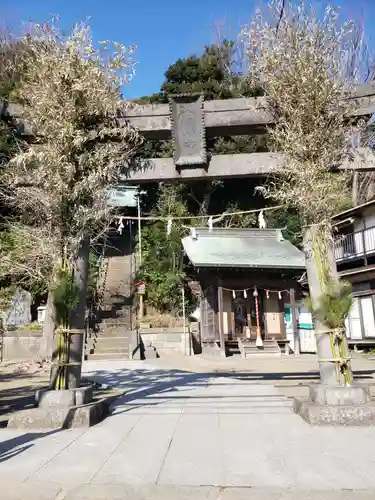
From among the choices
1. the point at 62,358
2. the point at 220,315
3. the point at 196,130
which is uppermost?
the point at 196,130

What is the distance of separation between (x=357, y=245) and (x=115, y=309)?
13788mm

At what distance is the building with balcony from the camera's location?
63.2 feet

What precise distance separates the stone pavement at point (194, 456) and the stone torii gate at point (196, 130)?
157 inches

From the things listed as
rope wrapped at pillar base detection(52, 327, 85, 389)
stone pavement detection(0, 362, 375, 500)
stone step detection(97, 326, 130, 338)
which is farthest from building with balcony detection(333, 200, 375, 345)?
rope wrapped at pillar base detection(52, 327, 85, 389)

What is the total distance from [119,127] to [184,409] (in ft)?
16.0

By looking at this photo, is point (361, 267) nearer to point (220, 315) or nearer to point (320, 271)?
point (220, 315)

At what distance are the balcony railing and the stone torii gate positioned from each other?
13350 mm

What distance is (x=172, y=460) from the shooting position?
4012 mm

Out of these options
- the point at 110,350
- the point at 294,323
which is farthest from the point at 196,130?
the point at 294,323

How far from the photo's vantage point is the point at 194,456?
4.12 metres

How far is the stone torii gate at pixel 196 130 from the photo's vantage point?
22.9 feet

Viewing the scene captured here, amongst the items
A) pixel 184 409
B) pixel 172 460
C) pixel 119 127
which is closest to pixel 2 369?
pixel 184 409

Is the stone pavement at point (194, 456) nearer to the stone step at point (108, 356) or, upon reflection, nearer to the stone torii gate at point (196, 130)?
the stone torii gate at point (196, 130)

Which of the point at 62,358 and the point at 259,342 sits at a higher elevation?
the point at 62,358
